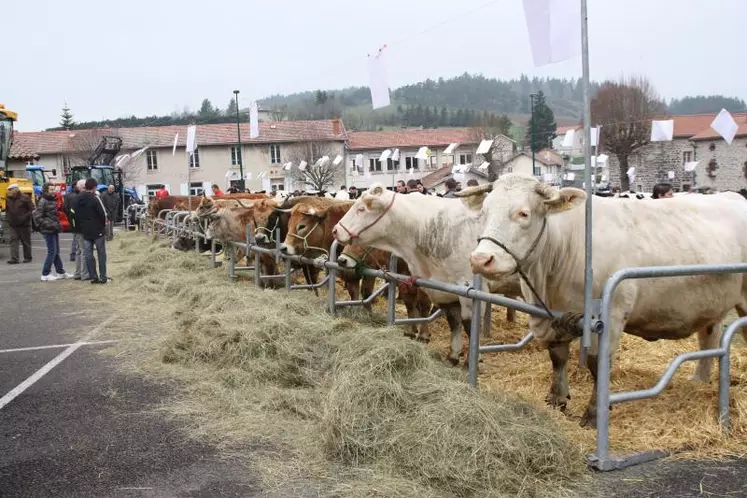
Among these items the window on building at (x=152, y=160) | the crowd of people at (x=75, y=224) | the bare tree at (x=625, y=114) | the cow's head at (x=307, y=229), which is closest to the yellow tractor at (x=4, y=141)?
the crowd of people at (x=75, y=224)

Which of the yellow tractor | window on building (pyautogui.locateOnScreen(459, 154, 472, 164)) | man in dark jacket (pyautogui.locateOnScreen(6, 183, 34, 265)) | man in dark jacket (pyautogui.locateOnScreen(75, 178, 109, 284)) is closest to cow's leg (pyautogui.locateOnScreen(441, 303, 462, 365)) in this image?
man in dark jacket (pyautogui.locateOnScreen(75, 178, 109, 284))

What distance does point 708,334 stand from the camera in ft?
18.9

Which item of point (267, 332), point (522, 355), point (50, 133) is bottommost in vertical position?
point (522, 355)

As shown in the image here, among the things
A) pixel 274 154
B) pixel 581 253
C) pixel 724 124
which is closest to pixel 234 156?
pixel 274 154

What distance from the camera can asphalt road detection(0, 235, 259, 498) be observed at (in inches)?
156

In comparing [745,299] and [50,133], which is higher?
[50,133]

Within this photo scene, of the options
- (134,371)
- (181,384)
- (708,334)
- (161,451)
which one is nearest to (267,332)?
(181,384)

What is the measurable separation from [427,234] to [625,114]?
57371mm

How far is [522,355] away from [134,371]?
152 inches

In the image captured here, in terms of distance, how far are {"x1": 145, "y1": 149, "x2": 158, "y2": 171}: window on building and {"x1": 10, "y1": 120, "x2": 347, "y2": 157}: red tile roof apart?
0.77 metres

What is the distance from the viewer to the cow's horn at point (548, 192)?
4277 millimetres

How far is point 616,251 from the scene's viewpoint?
4.65 m

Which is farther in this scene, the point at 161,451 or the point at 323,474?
the point at 161,451

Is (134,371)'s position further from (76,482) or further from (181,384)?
(76,482)
